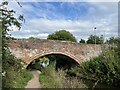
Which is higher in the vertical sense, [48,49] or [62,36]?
[62,36]

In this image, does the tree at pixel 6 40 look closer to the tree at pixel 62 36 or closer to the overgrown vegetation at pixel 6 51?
the overgrown vegetation at pixel 6 51

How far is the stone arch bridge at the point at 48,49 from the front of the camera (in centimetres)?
1475

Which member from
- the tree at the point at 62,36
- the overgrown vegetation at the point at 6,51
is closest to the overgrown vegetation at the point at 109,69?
the overgrown vegetation at the point at 6,51

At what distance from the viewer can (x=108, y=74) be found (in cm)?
865

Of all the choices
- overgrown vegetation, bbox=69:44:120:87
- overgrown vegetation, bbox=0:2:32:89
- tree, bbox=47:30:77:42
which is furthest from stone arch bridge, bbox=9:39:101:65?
tree, bbox=47:30:77:42

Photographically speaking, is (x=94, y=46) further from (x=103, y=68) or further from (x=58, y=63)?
(x=103, y=68)

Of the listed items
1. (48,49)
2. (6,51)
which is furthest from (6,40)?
(48,49)

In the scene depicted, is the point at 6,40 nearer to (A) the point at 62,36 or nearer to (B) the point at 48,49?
(B) the point at 48,49

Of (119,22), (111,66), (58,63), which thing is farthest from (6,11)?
(58,63)

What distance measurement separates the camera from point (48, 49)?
15781 mm

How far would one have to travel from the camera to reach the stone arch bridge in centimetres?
1475

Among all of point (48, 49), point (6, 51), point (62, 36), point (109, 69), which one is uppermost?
point (62, 36)

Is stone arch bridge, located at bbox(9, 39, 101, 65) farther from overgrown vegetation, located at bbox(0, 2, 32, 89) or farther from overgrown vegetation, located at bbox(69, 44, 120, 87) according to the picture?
overgrown vegetation, located at bbox(0, 2, 32, 89)

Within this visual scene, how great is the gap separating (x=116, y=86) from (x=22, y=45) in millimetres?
8006
